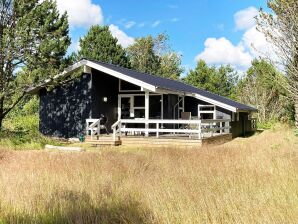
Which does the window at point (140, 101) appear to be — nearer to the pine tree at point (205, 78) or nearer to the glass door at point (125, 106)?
the glass door at point (125, 106)

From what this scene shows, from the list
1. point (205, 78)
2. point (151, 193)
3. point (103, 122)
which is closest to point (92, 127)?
point (103, 122)

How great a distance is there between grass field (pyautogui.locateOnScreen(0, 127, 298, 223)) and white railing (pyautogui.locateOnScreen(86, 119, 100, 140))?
9.96 metres

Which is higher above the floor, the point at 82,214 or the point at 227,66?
the point at 227,66

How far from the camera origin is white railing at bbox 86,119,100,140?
61.1 feet

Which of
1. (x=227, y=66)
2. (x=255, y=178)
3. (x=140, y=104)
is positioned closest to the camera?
(x=255, y=178)

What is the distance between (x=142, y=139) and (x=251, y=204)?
13.2 meters

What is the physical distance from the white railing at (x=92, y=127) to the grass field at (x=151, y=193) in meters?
9.96

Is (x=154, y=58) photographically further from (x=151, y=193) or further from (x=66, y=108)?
(x=151, y=193)

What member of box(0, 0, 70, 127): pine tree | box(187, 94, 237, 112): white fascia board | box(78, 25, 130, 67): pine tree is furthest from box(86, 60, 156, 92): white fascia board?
box(78, 25, 130, 67): pine tree

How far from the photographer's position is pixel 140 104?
21250mm

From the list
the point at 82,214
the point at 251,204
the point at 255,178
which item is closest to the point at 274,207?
the point at 251,204

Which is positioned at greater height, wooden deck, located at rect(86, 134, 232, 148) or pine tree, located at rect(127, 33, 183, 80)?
pine tree, located at rect(127, 33, 183, 80)

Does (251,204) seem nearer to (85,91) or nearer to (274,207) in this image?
(274,207)

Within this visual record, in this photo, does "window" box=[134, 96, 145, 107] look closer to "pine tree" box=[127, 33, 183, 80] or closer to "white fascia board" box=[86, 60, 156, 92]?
"white fascia board" box=[86, 60, 156, 92]
